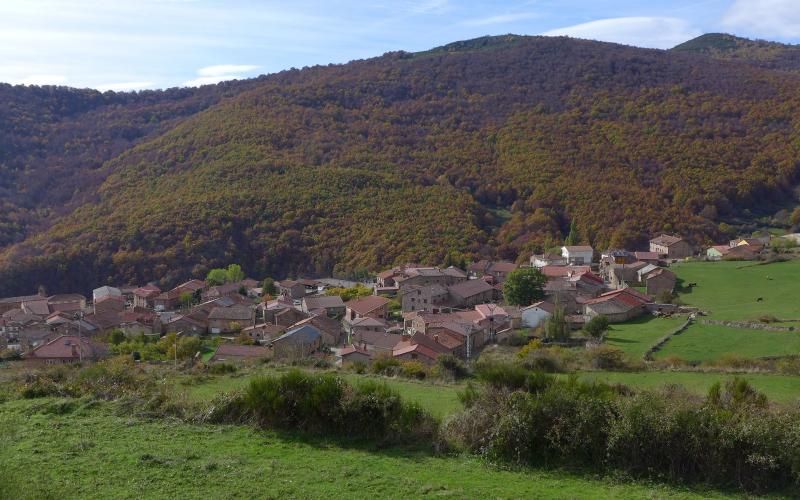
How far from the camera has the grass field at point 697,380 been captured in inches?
603

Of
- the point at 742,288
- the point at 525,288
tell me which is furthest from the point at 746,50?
the point at 525,288

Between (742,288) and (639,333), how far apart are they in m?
11.4

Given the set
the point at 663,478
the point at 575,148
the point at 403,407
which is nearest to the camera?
the point at 663,478

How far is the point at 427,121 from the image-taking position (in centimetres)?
9975

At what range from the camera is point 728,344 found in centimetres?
2278

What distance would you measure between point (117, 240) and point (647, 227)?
4993 centimetres

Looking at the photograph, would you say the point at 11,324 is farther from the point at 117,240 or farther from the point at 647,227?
the point at 647,227

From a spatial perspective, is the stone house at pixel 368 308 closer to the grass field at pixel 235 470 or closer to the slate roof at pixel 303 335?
the slate roof at pixel 303 335

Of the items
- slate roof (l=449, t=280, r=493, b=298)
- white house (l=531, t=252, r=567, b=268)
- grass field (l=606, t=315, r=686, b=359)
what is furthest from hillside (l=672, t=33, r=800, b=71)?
grass field (l=606, t=315, r=686, b=359)

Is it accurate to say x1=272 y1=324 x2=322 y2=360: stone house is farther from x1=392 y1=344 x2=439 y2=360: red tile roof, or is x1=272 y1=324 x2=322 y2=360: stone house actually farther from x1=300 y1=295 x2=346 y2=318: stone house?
x1=300 y1=295 x2=346 y2=318: stone house

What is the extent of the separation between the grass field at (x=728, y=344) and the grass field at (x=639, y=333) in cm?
77

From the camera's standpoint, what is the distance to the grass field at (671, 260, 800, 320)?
28.3 meters

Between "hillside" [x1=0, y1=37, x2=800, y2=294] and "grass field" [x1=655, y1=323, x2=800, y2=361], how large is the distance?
33.0 meters

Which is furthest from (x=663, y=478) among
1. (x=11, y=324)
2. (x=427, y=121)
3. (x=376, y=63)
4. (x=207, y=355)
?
(x=376, y=63)
